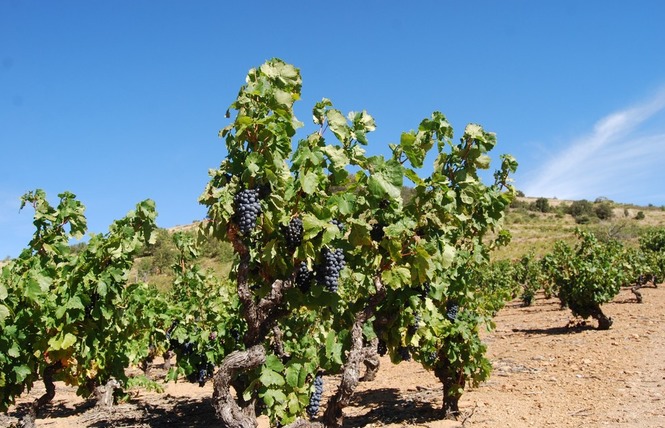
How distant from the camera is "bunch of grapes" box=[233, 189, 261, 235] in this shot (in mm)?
3697

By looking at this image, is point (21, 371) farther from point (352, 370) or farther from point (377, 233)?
point (377, 233)

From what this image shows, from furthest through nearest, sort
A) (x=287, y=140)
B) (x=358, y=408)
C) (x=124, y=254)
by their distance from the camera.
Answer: (x=358, y=408) → (x=124, y=254) → (x=287, y=140)

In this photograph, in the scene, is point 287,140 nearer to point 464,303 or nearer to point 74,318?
point 74,318

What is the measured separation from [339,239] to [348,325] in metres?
1.56

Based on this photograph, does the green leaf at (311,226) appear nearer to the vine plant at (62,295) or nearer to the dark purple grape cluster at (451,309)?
the vine plant at (62,295)

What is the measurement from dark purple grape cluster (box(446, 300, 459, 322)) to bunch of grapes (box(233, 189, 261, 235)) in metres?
5.02

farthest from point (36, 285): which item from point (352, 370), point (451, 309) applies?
point (451, 309)

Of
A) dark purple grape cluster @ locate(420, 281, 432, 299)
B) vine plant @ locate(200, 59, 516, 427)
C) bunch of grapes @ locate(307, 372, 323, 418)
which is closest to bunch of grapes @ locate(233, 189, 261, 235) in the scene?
vine plant @ locate(200, 59, 516, 427)

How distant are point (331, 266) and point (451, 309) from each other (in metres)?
4.51

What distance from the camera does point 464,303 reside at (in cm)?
819

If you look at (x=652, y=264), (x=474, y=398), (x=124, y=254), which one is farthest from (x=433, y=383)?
(x=652, y=264)

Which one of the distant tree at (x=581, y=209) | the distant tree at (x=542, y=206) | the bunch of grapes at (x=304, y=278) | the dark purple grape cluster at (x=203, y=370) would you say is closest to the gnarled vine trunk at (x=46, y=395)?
the dark purple grape cluster at (x=203, y=370)

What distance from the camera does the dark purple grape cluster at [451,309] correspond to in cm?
798

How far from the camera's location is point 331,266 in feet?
13.2
